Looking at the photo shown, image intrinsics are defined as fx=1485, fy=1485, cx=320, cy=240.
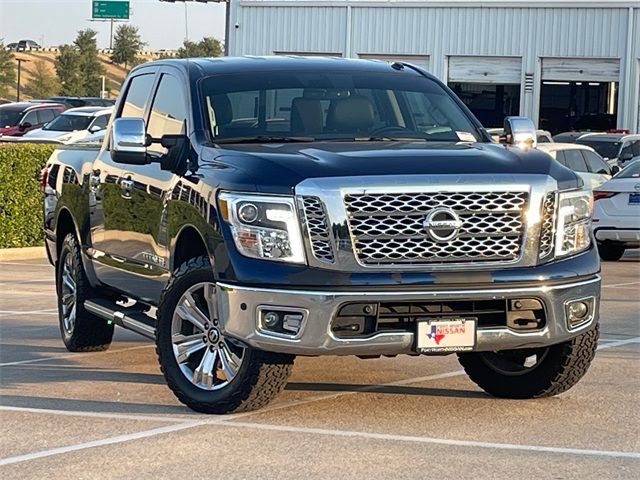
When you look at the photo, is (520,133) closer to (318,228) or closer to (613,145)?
(318,228)

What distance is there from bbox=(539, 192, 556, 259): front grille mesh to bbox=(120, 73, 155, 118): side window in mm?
3325

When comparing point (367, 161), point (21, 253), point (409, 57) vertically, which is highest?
point (409, 57)

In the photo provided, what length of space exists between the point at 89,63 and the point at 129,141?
88.9 m

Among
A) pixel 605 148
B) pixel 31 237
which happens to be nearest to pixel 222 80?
pixel 31 237

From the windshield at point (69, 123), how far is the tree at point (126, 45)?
7590 centimetres

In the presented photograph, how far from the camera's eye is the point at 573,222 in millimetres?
8492

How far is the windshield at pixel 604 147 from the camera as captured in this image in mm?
29797

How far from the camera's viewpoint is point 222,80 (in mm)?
9617

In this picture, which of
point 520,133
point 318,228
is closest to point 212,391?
point 318,228

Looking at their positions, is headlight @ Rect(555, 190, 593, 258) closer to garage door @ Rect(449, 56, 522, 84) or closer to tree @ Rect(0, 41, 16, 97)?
garage door @ Rect(449, 56, 522, 84)

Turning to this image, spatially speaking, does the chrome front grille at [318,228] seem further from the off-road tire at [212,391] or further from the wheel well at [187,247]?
the wheel well at [187,247]

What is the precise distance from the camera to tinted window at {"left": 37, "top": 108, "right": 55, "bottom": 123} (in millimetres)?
44375

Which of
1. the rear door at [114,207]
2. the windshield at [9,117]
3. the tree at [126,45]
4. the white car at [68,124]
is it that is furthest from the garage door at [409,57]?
the tree at [126,45]

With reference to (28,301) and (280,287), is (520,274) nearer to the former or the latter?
(280,287)
